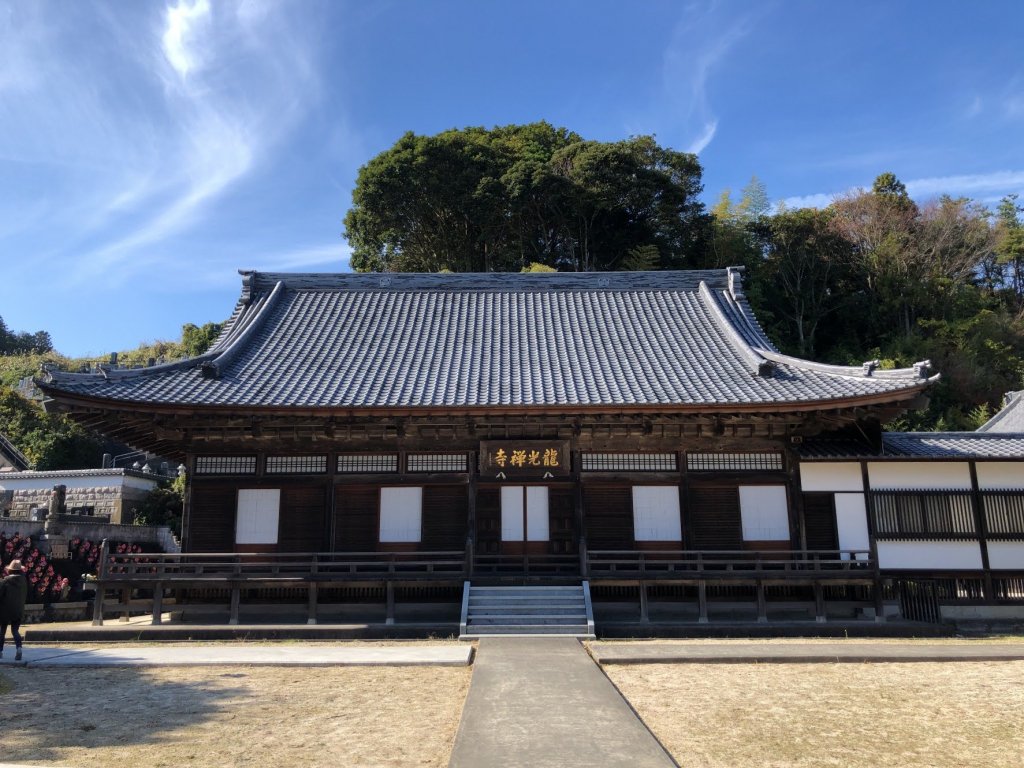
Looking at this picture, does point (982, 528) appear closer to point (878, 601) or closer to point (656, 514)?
point (878, 601)

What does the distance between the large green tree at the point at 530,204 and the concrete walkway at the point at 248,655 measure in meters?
31.2

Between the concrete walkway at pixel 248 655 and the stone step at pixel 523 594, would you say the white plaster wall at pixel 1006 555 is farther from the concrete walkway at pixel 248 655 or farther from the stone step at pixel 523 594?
the concrete walkway at pixel 248 655

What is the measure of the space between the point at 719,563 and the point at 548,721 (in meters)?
8.49

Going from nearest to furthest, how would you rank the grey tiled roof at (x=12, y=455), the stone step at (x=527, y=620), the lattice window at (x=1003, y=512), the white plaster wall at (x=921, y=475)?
the stone step at (x=527, y=620) < the lattice window at (x=1003, y=512) < the white plaster wall at (x=921, y=475) < the grey tiled roof at (x=12, y=455)

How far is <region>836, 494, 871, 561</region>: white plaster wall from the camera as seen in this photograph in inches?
599

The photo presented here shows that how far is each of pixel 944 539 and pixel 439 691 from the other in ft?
41.3

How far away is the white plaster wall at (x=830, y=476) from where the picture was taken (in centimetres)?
1549

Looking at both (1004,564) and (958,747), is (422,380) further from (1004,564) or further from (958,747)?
(1004,564)

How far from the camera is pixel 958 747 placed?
603 cm

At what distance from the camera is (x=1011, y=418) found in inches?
1093

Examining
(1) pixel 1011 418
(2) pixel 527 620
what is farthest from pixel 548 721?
(1) pixel 1011 418

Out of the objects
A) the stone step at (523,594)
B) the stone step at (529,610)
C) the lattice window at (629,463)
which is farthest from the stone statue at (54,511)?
the lattice window at (629,463)

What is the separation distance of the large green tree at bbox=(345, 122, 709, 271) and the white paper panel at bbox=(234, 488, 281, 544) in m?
28.0

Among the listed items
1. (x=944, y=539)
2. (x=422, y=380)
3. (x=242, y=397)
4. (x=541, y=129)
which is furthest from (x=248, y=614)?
(x=541, y=129)
